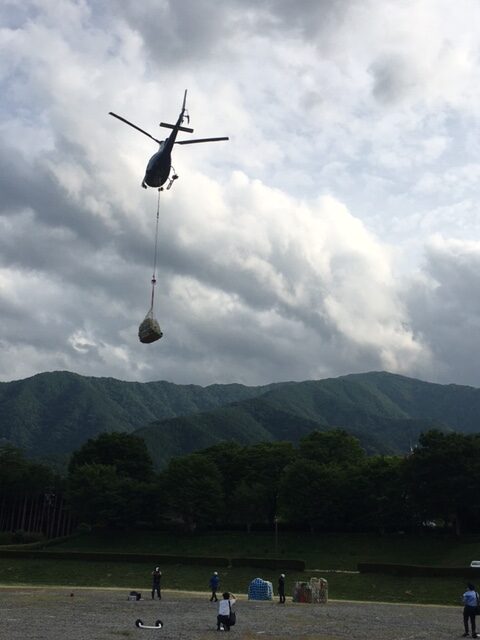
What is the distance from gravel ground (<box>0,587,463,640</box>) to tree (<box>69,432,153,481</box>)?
80.0 metres

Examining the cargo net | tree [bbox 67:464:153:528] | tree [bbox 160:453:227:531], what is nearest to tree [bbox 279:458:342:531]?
tree [bbox 160:453:227:531]

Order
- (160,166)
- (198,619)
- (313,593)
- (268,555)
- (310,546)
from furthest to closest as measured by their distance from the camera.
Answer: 1. (310,546)
2. (268,555)
3. (313,593)
4. (160,166)
5. (198,619)

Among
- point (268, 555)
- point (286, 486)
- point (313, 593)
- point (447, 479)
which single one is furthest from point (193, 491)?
point (313, 593)

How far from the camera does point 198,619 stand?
3397 cm

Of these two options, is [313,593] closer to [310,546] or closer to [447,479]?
[310,546]

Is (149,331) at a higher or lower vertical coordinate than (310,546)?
higher

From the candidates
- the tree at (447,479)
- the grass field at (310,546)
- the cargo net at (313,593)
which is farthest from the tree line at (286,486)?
the cargo net at (313,593)

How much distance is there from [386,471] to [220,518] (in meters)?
28.0

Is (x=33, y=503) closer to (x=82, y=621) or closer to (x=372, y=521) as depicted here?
(x=372, y=521)

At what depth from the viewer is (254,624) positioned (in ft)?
107

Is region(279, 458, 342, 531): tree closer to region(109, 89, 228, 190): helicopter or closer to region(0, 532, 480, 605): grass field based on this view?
region(0, 532, 480, 605): grass field

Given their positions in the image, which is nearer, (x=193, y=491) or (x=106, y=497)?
(x=193, y=491)

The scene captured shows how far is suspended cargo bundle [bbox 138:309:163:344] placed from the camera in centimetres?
3438

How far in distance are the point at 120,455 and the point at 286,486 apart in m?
42.9
